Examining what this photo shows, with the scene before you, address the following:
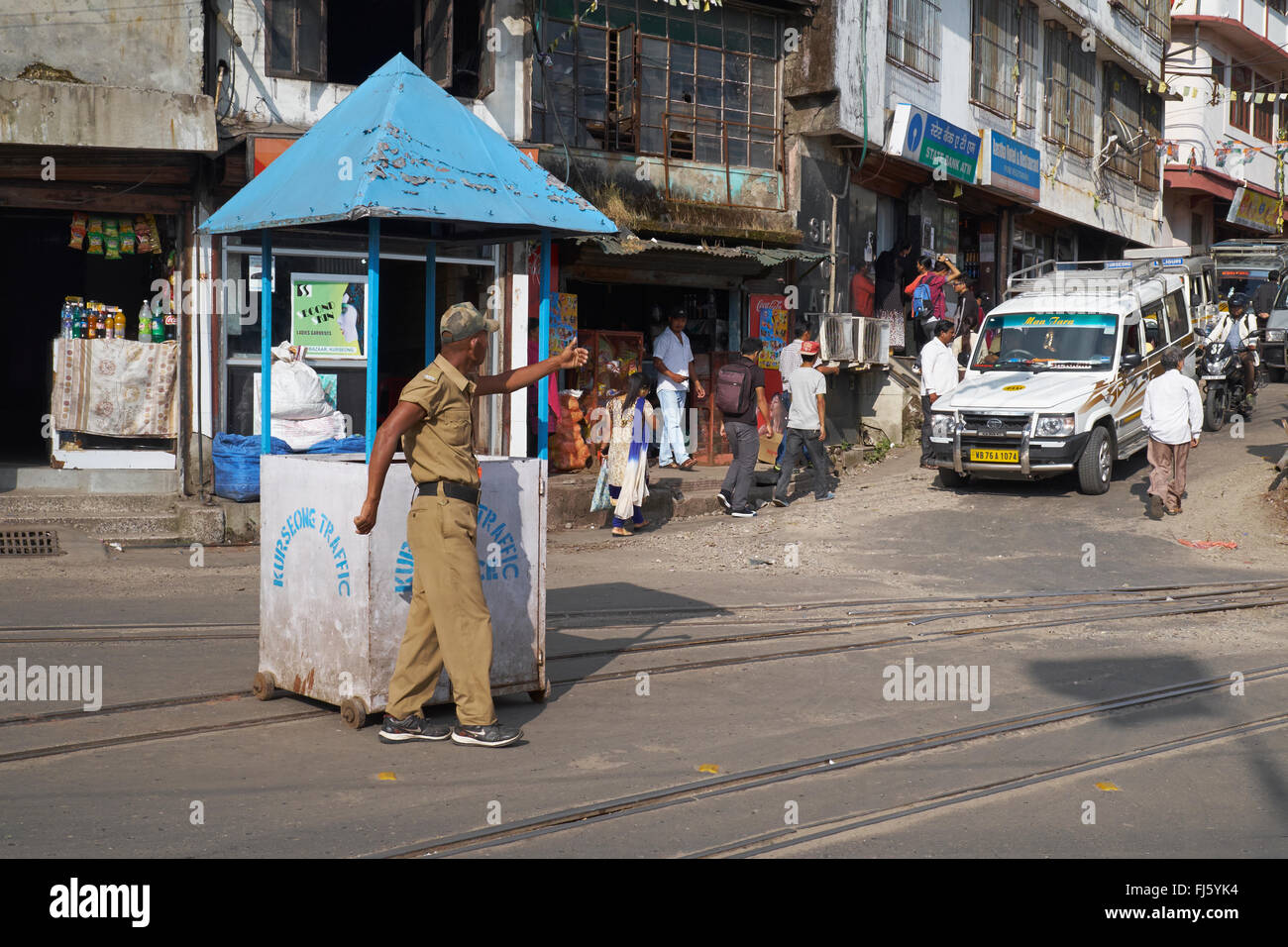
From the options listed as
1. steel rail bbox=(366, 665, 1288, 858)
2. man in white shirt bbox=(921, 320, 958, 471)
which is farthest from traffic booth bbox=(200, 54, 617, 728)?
man in white shirt bbox=(921, 320, 958, 471)

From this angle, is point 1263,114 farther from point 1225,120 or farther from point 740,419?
point 740,419

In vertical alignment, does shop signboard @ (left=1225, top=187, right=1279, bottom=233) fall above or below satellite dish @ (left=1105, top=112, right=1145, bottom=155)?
below

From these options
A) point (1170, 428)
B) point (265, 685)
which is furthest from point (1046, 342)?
point (265, 685)

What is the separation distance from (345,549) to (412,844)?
2.05 meters

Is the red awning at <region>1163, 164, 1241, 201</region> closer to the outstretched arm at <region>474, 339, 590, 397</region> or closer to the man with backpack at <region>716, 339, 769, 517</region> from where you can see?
the man with backpack at <region>716, 339, 769, 517</region>

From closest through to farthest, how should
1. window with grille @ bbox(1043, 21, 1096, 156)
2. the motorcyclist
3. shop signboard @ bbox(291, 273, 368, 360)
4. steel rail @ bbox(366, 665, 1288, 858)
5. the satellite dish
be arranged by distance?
steel rail @ bbox(366, 665, 1288, 858) < shop signboard @ bbox(291, 273, 368, 360) < the motorcyclist < window with grille @ bbox(1043, 21, 1096, 156) < the satellite dish

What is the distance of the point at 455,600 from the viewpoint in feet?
19.9

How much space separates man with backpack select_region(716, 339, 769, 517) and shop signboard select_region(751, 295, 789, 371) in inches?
145

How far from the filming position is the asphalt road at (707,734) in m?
4.89

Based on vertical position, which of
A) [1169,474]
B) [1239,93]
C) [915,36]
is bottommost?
[1169,474]

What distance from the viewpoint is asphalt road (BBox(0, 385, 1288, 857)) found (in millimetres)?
4891

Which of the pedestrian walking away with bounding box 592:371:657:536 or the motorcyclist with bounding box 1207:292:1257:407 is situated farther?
the motorcyclist with bounding box 1207:292:1257:407

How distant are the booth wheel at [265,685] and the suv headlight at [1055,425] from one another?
10.8m

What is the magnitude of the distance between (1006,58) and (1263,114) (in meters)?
16.6
